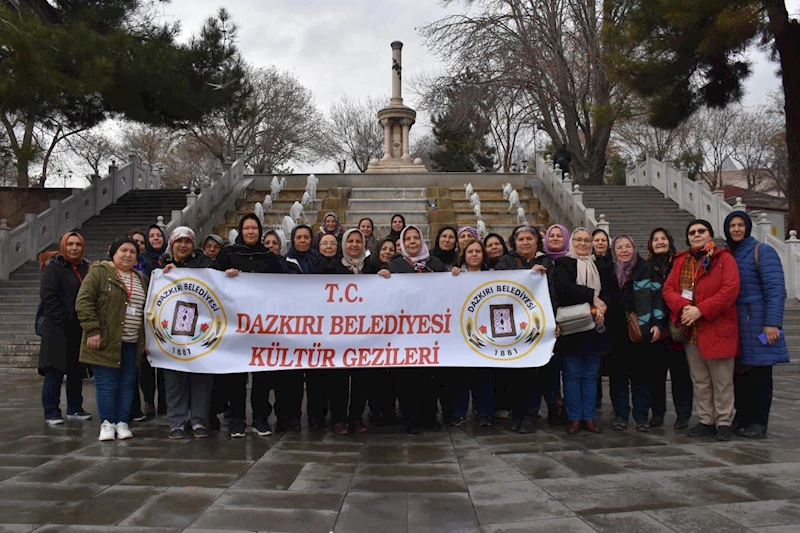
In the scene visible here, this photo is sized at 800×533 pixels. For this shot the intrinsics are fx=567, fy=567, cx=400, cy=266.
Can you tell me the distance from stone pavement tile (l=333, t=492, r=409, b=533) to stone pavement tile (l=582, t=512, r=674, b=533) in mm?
1008

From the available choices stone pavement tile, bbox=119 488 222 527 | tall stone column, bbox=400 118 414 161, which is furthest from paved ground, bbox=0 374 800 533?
tall stone column, bbox=400 118 414 161

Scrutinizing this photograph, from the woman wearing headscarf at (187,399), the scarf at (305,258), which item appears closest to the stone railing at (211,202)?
the scarf at (305,258)

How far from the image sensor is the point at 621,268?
5.50 meters

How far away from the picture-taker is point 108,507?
333cm

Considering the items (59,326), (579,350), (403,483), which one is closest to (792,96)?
(579,350)

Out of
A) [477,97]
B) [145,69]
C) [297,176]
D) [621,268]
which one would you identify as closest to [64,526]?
[621,268]

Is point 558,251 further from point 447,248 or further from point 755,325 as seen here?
point 755,325

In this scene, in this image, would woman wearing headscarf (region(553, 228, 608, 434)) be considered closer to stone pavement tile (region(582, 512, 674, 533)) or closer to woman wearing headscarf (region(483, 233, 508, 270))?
woman wearing headscarf (region(483, 233, 508, 270))

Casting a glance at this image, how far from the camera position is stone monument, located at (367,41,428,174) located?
2477 centimetres

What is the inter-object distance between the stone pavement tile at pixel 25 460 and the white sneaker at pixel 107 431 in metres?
0.53

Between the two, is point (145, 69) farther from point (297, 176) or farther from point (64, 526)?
point (64, 526)

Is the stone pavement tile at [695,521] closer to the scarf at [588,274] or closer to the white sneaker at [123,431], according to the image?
the scarf at [588,274]

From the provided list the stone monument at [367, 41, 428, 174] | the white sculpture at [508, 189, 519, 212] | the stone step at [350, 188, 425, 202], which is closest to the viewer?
the white sculpture at [508, 189, 519, 212]

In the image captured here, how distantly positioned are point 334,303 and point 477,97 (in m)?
22.6
